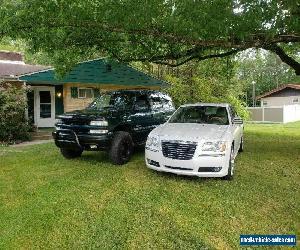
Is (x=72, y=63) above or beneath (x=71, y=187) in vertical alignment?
above

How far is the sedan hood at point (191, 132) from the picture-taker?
750 centimetres

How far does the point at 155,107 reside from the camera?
434 inches

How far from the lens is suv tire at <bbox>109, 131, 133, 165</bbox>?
904 cm

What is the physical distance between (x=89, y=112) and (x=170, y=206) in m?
4.17

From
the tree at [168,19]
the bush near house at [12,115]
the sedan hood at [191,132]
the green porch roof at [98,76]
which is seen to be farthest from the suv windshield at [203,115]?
the green porch roof at [98,76]

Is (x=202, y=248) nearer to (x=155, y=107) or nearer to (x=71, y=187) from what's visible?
(x=71, y=187)

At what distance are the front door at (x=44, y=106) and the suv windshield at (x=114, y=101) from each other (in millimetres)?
9957

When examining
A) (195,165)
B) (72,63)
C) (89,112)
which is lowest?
(195,165)

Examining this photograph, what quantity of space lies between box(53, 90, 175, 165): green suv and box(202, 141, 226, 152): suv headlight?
8.60ft

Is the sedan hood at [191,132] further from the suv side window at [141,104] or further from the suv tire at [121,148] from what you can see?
the suv side window at [141,104]

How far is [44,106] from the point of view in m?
19.8

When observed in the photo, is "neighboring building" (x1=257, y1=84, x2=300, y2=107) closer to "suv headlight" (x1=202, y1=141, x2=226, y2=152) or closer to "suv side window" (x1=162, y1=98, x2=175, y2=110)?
"suv side window" (x1=162, y1=98, x2=175, y2=110)

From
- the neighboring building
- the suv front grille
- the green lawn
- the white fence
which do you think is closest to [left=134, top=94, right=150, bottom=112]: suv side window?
the green lawn

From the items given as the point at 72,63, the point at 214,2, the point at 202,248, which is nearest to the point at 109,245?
the point at 202,248
